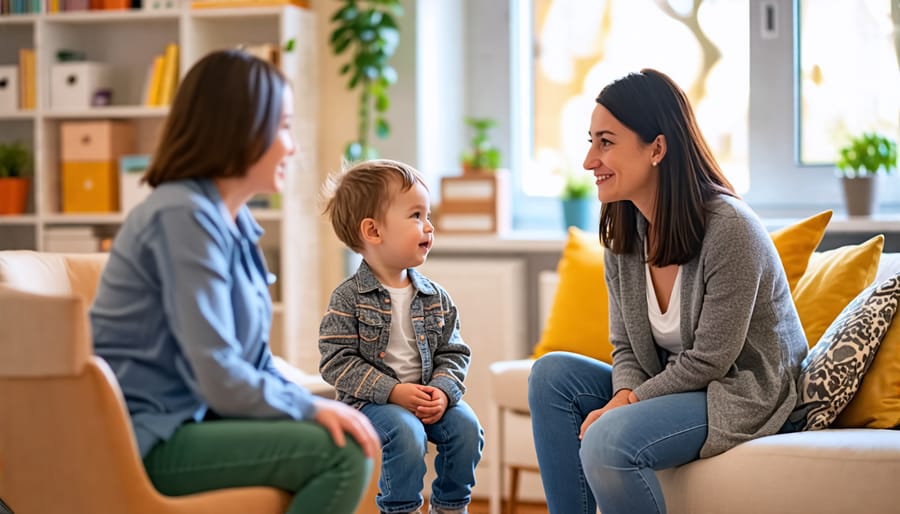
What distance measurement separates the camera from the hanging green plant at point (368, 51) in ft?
11.7

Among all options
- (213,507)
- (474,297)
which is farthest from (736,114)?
(213,507)

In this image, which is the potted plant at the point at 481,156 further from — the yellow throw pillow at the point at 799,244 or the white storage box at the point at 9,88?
the white storage box at the point at 9,88

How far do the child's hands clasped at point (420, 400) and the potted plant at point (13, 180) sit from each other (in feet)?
7.72

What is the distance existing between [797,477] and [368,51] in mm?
2138

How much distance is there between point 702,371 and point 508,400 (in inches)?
36.0

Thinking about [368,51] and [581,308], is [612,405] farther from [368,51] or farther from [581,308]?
[368,51]

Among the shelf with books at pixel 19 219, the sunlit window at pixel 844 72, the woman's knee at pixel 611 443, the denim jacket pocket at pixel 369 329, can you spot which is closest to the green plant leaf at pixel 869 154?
the sunlit window at pixel 844 72

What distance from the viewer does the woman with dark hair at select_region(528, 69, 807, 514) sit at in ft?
6.64

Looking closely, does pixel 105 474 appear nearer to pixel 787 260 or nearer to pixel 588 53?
pixel 787 260

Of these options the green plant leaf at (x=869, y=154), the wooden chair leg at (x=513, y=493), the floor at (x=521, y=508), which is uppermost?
the green plant leaf at (x=869, y=154)

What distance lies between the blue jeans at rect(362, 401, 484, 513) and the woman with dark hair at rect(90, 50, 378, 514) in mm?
329

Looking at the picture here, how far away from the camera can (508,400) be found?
291 centimetres

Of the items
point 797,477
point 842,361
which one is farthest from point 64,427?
point 842,361

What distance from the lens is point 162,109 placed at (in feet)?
12.1
